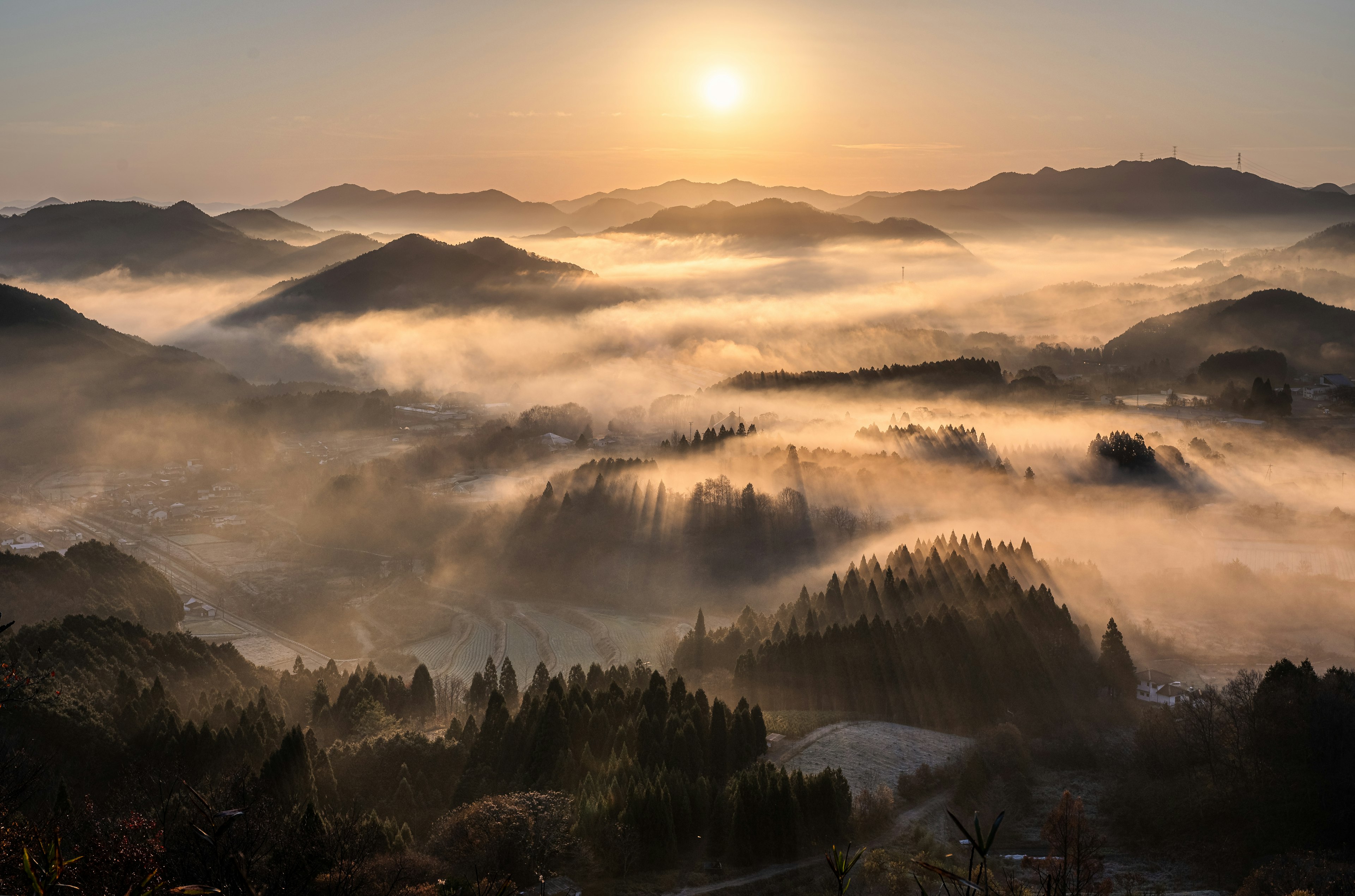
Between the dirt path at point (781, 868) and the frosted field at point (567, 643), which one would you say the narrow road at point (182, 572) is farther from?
the dirt path at point (781, 868)

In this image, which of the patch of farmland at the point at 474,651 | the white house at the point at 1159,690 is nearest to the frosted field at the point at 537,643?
the patch of farmland at the point at 474,651

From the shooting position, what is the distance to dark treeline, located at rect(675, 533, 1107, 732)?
3248 inches

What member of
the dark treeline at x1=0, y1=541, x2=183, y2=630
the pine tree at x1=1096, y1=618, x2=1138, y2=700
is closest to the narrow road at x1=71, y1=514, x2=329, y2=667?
the dark treeline at x1=0, y1=541, x2=183, y2=630

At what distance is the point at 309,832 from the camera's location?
142 ft

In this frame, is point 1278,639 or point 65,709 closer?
point 65,709

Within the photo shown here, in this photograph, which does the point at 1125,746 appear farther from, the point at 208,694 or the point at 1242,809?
the point at 208,694

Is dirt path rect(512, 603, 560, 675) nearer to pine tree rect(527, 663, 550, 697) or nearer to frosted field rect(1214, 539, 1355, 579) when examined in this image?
pine tree rect(527, 663, 550, 697)

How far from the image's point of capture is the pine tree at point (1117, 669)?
293 feet

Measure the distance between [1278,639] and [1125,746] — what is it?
50541 mm

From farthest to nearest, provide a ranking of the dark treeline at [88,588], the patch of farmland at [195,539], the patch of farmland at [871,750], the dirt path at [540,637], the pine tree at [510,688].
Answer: the patch of farmland at [195,539] → the dirt path at [540,637] → the dark treeline at [88,588] → the pine tree at [510,688] → the patch of farmland at [871,750]

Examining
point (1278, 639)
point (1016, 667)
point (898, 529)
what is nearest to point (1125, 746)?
point (1016, 667)

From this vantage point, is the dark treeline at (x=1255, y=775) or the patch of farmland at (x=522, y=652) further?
the patch of farmland at (x=522, y=652)

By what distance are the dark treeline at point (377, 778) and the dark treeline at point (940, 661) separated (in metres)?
14.3

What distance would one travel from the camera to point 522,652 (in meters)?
134
